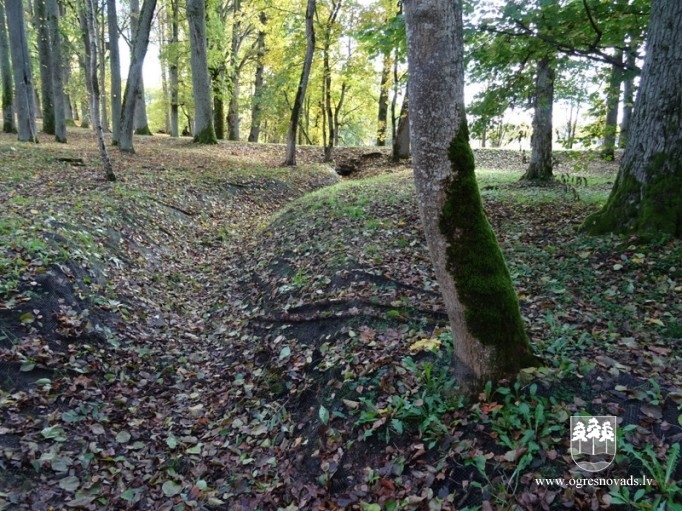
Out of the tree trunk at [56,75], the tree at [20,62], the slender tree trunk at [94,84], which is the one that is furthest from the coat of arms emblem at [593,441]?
the tree trunk at [56,75]

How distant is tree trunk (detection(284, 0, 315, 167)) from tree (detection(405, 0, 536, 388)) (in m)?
13.1

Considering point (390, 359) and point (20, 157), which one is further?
point (20, 157)

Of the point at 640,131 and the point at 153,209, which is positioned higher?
the point at 640,131

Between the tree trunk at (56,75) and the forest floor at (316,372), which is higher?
the tree trunk at (56,75)

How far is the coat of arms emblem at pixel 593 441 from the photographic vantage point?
2719 mm

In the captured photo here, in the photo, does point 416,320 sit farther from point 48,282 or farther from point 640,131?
point 48,282

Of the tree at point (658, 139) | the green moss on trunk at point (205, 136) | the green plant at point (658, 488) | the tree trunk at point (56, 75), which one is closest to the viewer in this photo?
the green plant at point (658, 488)

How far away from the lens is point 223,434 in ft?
13.8

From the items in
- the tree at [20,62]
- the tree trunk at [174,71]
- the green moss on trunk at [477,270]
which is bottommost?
the green moss on trunk at [477,270]

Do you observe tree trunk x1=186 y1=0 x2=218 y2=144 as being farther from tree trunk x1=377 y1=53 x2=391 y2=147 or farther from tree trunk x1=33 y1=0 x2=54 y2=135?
tree trunk x1=377 y1=53 x2=391 y2=147

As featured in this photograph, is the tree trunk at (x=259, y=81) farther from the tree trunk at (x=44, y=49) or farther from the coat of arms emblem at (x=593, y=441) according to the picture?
the coat of arms emblem at (x=593, y=441)

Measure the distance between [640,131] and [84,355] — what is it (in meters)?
7.23

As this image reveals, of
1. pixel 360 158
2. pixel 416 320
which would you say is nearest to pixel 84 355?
pixel 416 320

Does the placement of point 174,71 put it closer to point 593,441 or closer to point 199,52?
point 199,52
